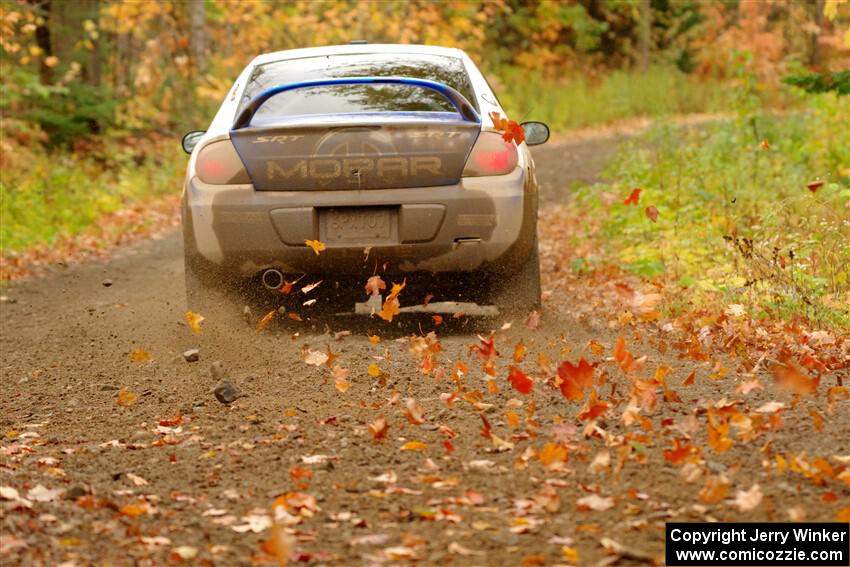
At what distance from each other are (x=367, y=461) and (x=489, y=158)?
262cm

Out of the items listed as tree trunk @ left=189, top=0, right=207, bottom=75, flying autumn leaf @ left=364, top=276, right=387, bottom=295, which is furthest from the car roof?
tree trunk @ left=189, top=0, right=207, bottom=75

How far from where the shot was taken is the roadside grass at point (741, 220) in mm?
6898

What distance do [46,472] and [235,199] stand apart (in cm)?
244

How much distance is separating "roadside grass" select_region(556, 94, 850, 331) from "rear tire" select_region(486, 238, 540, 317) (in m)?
0.88

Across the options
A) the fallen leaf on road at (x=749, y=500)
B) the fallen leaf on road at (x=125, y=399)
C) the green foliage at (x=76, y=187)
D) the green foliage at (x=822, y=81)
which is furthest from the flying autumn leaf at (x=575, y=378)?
the green foliage at (x=76, y=187)

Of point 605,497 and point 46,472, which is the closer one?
point 605,497

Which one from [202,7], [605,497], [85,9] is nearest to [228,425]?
[605,497]

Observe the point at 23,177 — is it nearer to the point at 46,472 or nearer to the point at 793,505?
the point at 46,472

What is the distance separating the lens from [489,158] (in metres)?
6.58

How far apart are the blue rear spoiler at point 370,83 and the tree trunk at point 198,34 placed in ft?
56.6

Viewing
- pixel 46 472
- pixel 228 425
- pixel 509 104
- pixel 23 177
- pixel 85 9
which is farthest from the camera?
pixel 509 104

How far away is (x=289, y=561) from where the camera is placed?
11.3 ft

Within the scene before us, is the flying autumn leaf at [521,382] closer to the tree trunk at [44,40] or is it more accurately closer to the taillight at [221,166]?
the taillight at [221,166]

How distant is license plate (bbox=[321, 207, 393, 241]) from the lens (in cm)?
652
